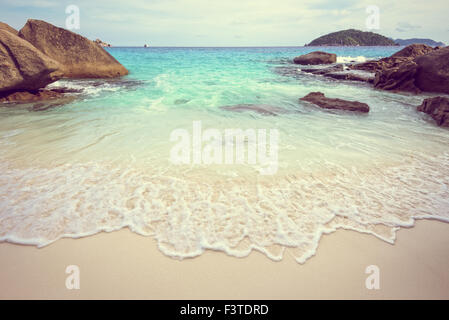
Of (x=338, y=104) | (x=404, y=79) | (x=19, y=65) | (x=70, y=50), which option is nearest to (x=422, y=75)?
(x=404, y=79)

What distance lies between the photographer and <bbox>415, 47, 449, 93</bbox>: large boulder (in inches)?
423

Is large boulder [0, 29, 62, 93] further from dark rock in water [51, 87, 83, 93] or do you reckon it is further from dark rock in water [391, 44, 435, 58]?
dark rock in water [391, 44, 435, 58]

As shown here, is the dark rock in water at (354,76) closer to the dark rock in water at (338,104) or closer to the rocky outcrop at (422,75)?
the rocky outcrop at (422,75)

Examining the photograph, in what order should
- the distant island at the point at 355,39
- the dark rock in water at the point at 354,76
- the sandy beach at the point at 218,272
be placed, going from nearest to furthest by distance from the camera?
the sandy beach at the point at 218,272, the dark rock in water at the point at 354,76, the distant island at the point at 355,39

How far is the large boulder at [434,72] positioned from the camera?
35.2ft

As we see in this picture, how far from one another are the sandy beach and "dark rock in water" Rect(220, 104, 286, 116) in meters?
5.35

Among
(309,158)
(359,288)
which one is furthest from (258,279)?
(309,158)

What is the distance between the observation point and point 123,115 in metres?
6.63

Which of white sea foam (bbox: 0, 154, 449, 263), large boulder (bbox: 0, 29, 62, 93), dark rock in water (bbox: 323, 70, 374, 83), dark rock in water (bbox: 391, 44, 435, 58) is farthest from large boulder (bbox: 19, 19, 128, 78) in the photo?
dark rock in water (bbox: 391, 44, 435, 58)

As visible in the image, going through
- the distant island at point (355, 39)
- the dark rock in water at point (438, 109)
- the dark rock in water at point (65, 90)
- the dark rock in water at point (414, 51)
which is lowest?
the dark rock in water at point (438, 109)

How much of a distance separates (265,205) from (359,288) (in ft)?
4.00

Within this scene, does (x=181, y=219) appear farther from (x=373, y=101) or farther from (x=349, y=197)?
(x=373, y=101)

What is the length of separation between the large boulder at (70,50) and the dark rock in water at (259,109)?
8375 mm

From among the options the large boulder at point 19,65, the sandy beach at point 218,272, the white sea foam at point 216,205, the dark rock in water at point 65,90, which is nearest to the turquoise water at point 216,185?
the white sea foam at point 216,205
